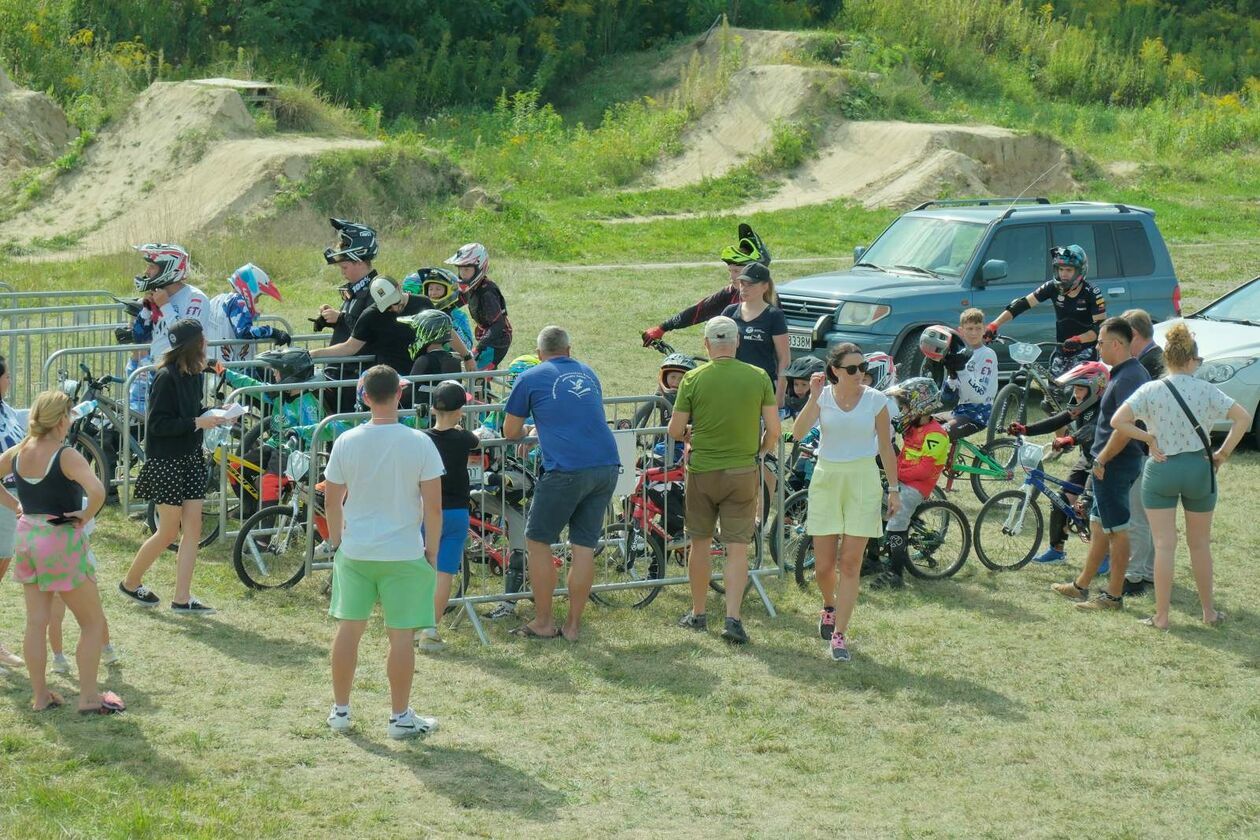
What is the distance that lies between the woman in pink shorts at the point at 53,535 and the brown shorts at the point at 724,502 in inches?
132

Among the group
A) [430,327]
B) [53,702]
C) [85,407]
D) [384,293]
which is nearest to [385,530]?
[53,702]

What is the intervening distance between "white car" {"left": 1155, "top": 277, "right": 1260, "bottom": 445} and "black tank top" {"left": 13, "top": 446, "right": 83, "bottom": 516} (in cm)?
972

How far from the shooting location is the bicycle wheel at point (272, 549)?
9.47m

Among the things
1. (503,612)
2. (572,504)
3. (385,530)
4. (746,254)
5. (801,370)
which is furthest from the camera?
(746,254)

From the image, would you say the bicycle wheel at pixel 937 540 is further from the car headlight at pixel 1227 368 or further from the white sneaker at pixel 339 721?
the car headlight at pixel 1227 368

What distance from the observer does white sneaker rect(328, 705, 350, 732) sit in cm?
724

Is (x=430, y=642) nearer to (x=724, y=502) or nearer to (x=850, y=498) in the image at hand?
(x=724, y=502)

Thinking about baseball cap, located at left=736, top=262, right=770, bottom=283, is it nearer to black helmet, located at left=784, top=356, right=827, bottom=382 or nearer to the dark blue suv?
black helmet, located at left=784, top=356, right=827, bottom=382

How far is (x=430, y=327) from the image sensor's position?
10.2m

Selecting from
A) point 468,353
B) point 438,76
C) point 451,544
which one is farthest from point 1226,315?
point 438,76

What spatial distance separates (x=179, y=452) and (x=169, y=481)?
0.17 metres

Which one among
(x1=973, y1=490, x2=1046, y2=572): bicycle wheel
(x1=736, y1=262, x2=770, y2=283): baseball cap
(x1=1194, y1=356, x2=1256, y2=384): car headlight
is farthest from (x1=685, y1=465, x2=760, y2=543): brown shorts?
(x1=1194, y1=356, x2=1256, y2=384): car headlight

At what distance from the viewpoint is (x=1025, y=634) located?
916cm

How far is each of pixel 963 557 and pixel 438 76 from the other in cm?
3519
